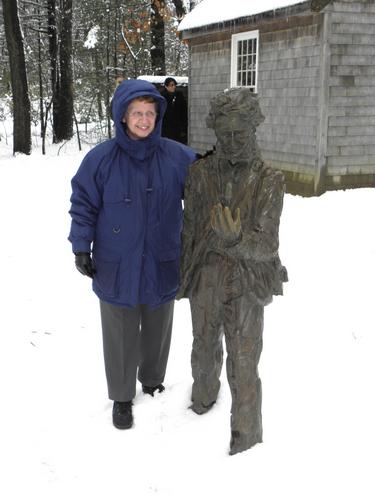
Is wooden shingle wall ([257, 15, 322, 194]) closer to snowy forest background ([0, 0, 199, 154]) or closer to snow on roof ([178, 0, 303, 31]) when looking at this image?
snow on roof ([178, 0, 303, 31])

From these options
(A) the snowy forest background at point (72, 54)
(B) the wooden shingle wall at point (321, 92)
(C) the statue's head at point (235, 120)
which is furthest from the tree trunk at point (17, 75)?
(C) the statue's head at point (235, 120)

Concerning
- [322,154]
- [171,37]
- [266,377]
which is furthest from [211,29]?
[171,37]

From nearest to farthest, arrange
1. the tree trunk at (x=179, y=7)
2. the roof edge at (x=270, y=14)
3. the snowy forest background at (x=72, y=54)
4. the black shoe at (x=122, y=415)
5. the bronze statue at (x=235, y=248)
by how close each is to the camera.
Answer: the bronze statue at (x=235, y=248), the black shoe at (x=122, y=415), the roof edge at (x=270, y=14), the snowy forest background at (x=72, y=54), the tree trunk at (x=179, y=7)

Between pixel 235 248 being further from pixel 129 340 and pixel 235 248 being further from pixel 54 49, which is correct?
pixel 54 49

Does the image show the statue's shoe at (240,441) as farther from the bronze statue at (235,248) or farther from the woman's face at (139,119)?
the woman's face at (139,119)

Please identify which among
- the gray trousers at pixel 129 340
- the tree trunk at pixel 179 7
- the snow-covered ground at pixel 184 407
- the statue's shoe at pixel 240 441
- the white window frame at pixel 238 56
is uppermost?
the tree trunk at pixel 179 7

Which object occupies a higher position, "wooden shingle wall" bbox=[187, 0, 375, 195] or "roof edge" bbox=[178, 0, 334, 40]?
"roof edge" bbox=[178, 0, 334, 40]

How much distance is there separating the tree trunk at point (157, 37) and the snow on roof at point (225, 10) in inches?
227

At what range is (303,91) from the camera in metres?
10.1

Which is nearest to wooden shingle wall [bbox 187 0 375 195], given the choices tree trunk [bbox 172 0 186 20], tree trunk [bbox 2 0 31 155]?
tree trunk [bbox 2 0 31 155]

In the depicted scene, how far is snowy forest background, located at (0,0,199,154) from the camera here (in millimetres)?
16109

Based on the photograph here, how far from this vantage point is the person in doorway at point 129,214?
10.8 ft

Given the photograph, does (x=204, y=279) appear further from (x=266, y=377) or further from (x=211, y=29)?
(x=211, y=29)

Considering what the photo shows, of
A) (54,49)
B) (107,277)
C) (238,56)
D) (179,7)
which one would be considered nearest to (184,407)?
(107,277)
